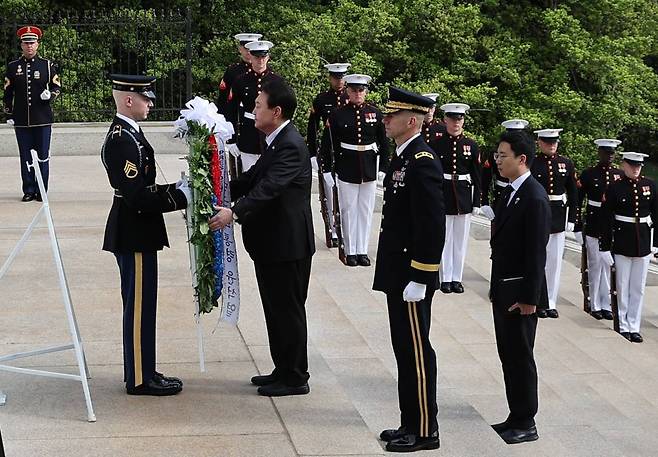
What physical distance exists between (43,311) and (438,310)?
3.49 m

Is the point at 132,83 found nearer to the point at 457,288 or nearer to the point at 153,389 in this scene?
the point at 153,389

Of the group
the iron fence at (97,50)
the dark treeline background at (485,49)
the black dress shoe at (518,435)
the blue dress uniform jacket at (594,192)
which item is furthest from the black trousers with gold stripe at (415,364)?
the dark treeline background at (485,49)

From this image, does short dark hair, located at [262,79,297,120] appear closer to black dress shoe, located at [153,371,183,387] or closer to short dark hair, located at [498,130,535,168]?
short dark hair, located at [498,130,535,168]

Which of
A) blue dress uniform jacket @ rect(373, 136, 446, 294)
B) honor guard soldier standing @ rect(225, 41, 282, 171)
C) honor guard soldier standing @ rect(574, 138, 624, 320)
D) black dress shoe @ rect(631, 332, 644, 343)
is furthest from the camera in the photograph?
honor guard soldier standing @ rect(574, 138, 624, 320)

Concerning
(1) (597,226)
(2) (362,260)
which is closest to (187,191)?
(2) (362,260)

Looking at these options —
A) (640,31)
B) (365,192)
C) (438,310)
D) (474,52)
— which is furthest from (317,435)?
(640,31)

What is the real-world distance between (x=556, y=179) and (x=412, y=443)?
5.53 m

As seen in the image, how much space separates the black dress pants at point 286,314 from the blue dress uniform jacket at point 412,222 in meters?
0.59

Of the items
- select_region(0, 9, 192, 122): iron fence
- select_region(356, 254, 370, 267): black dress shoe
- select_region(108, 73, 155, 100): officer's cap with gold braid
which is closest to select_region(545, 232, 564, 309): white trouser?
select_region(356, 254, 370, 267): black dress shoe

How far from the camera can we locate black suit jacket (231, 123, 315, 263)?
579 cm

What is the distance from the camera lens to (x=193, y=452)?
199 inches

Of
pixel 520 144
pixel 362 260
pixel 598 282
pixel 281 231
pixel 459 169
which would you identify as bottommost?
pixel 598 282

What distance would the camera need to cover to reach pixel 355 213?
10367 mm

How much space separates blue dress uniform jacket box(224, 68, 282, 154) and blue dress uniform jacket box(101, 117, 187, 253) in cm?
430
